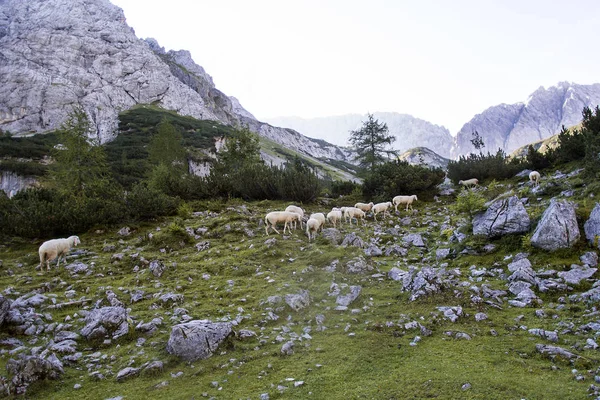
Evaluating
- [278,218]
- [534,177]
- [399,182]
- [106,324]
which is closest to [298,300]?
[106,324]

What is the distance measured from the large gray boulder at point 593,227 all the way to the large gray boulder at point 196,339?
10599 mm

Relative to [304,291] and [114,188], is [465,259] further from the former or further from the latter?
[114,188]

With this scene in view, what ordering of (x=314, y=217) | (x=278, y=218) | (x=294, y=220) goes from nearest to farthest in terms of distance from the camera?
(x=278, y=218)
(x=314, y=217)
(x=294, y=220)

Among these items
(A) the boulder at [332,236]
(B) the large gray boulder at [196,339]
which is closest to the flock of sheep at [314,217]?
(A) the boulder at [332,236]

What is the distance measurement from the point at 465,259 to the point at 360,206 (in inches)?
424

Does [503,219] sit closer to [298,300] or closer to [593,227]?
[593,227]

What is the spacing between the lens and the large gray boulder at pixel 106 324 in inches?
321

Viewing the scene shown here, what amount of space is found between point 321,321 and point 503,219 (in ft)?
26.4

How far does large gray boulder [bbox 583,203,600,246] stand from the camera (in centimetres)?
1001

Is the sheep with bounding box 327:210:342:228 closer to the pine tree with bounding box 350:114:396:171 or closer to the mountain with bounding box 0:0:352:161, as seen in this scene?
the pine tree with bounding box 350:114:396:171

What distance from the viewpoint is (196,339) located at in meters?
7.34

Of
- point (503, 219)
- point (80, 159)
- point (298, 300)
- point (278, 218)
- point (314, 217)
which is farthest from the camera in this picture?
point (80, 159)

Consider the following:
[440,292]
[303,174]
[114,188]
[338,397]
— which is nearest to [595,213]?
[440,292]

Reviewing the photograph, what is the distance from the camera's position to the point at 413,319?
26.6ft
